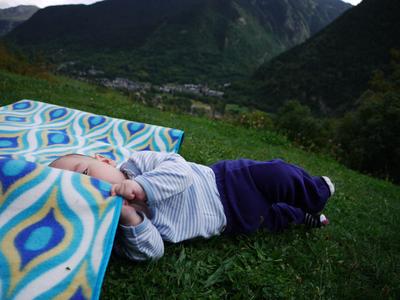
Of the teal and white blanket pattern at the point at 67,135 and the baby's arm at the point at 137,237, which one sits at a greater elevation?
the baby's arm at the point at 137,237

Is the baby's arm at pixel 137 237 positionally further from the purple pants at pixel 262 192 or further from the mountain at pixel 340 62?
the mountain at pixel 340 62

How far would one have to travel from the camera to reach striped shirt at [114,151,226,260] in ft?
8.11

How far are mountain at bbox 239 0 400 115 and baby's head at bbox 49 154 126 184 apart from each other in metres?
73.0

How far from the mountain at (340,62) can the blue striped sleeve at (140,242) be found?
73.2m

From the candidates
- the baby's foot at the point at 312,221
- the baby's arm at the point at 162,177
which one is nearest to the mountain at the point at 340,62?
the baby's foot at the point at 312,221

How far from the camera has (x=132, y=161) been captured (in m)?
3.04

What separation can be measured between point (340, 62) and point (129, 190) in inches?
3786

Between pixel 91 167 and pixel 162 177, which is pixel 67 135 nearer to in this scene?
pixel 91 167

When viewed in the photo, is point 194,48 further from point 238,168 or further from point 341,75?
point 238,168

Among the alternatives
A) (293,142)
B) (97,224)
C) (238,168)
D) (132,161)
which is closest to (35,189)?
(97,224)

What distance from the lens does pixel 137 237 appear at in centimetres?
241

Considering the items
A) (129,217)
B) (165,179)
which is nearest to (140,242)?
(129,217)

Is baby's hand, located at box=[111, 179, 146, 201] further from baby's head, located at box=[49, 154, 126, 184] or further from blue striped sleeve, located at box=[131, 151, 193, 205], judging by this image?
baby's head, located at box=[49, 154, 126, 184]

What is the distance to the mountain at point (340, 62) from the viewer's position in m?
80.1
